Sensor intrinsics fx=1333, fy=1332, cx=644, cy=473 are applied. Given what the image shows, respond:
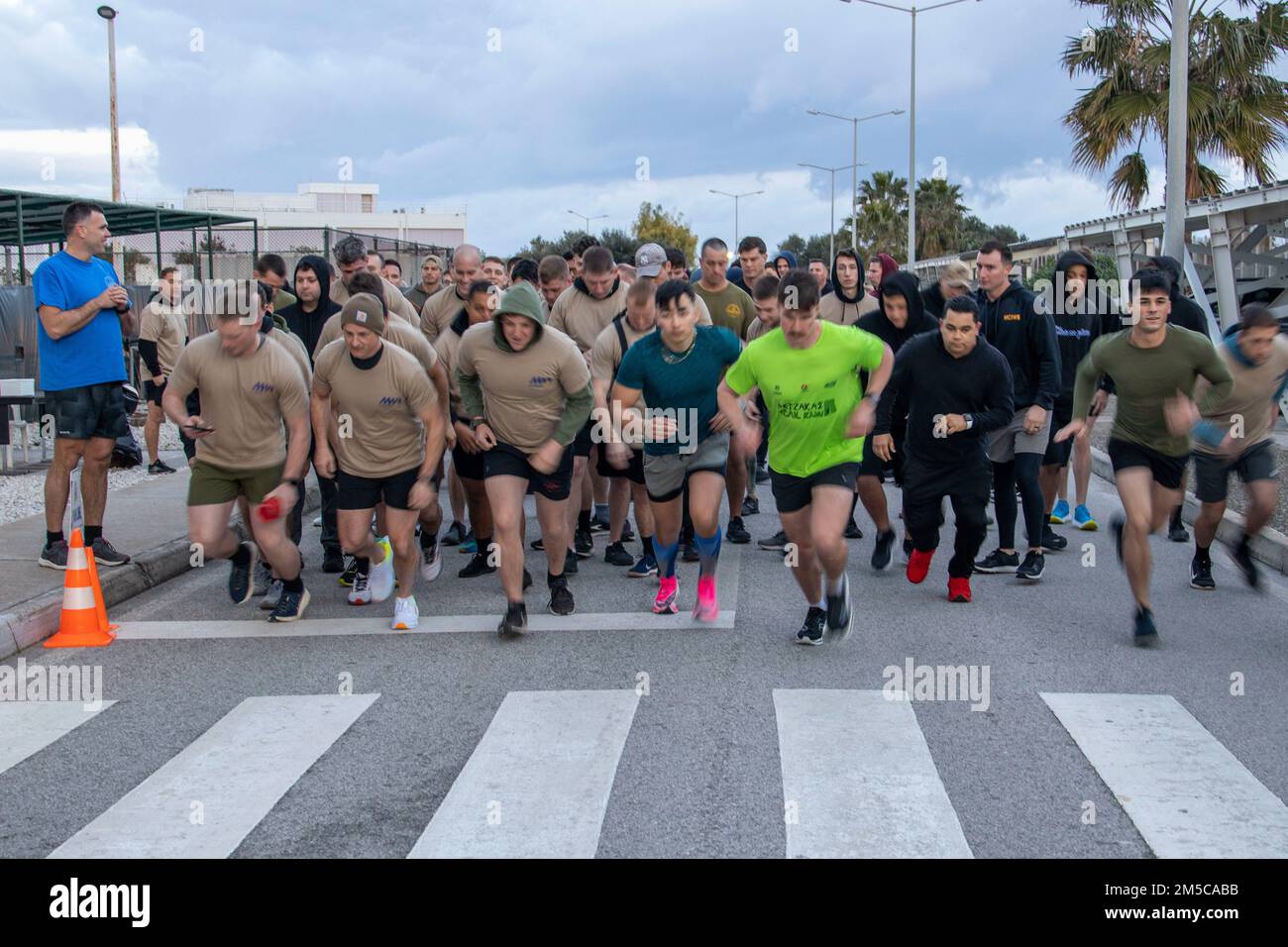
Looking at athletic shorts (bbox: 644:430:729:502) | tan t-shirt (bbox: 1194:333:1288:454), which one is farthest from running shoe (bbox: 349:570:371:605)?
tan t-shirt (bbox: 1194:333:1288:454)

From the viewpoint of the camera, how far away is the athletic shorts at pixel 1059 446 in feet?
32.4

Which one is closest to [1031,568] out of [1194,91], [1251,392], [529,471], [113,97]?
[1251,392]

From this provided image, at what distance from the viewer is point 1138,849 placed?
4312 millimetres

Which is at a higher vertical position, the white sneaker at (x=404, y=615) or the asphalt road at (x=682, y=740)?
the white sneaker at (x=404, y=615)

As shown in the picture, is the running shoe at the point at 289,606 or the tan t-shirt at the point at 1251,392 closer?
the tan t-shirt at the point at 1251,392

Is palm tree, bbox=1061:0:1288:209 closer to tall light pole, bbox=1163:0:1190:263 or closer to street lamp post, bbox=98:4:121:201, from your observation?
tall light pole, bbox=1163:0:1190:263

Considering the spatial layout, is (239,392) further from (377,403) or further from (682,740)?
(682,740)

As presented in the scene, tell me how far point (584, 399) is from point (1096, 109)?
1976cm

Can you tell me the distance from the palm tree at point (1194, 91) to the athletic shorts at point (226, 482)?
1924 centimetres

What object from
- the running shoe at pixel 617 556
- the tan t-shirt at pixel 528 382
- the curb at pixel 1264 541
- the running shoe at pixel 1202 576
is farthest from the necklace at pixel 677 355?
the running shoe at pixel 1202 576

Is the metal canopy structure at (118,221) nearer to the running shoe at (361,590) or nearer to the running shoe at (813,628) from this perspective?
the running shoe at (361,590)

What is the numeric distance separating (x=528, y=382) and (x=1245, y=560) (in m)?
4.38

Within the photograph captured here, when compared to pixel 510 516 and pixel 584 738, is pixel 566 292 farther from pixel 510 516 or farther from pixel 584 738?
pixel 584 738
